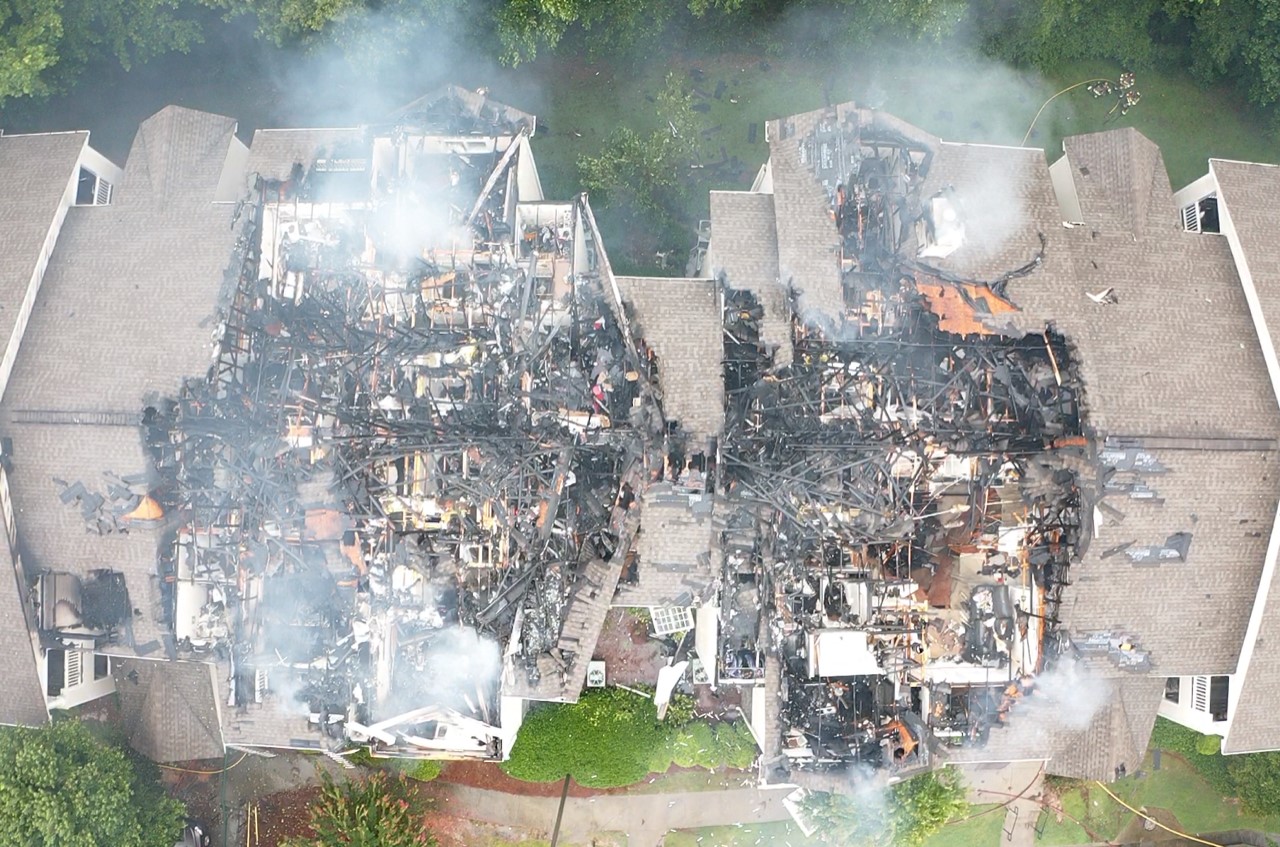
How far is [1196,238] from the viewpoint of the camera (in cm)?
1753

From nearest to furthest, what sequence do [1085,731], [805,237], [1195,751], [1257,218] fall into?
1. [805,237]
2. [1257,218]
3. [1085,731]
4. [1195,751]

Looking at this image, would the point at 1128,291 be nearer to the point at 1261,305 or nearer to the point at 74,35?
the point at 1261,305

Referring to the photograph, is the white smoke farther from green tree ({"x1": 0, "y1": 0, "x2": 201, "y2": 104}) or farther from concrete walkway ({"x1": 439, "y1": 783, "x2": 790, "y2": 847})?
green tree ({"x1": 0, "y1": 0, "x2": 201, "y2": 104})

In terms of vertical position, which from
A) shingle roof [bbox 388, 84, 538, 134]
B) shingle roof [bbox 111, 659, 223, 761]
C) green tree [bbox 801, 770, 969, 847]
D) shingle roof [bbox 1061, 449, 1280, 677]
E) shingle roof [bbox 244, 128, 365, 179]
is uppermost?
shingle roof [bbox 388, 84, 538, 134]

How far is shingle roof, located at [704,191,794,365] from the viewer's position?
16562 mm

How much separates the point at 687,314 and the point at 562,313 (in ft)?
9.02

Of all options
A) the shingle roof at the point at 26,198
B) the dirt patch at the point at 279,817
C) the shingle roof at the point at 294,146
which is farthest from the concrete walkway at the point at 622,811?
the shingle roof at the point at 294,146

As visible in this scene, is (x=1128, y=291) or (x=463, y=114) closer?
(x=1128, y=291)

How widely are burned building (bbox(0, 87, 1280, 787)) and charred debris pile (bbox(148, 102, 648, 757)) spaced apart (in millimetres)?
71

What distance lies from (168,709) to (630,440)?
1337 centimetres

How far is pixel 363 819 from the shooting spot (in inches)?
723

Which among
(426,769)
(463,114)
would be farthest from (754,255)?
(426,769)

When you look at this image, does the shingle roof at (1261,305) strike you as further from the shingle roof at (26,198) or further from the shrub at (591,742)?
the shingle roof at (26,198)

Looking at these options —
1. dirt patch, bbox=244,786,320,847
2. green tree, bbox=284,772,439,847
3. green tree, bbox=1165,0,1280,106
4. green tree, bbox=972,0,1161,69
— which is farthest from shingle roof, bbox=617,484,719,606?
green tree, bbox=1165,0,1280,106
